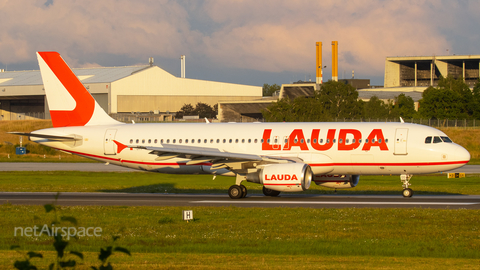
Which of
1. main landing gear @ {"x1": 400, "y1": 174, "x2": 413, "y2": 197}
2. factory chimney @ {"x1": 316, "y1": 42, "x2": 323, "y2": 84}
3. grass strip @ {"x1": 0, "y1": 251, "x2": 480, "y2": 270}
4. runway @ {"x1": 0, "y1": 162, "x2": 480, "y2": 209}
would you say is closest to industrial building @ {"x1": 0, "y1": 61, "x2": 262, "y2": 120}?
factory chimney @ {"x1": 316, "y1": 42, "x2": 323, "y2": 84}

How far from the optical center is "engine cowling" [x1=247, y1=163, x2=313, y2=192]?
990 inches

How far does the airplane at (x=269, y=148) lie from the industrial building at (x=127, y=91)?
83.7 metres

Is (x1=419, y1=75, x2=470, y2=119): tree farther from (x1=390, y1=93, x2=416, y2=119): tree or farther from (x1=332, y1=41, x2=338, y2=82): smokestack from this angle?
(x1=332, y1=41, x2=338, y2=82): smokestack

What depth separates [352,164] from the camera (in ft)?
89.6

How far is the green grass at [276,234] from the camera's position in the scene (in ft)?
45.3

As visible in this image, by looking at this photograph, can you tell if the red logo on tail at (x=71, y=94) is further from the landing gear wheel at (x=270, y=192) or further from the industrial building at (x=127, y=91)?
the industrial building at (x=127, y=91)

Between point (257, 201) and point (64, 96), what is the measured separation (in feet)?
45.9

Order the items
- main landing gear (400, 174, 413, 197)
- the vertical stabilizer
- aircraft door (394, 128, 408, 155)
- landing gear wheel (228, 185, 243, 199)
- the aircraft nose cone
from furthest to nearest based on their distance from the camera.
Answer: the vertical stabilizer
landing gear wheel (228, 185, 243, 199)
main landing gear (400, 174, 413, 197)
aircraft door (394, 128, 408, 155)
the aircraft nose cone

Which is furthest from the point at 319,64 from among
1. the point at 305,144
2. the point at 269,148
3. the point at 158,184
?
the point at 305,144

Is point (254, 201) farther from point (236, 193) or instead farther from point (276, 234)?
point (276, 234)

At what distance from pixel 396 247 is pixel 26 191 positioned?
982 inches

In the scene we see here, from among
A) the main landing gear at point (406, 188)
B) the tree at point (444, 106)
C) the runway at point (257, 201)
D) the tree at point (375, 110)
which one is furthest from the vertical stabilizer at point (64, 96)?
the tree at point (444, 106)

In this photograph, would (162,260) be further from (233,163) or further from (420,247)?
(233,163)

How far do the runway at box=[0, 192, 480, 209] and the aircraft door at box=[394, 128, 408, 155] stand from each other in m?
2.32
